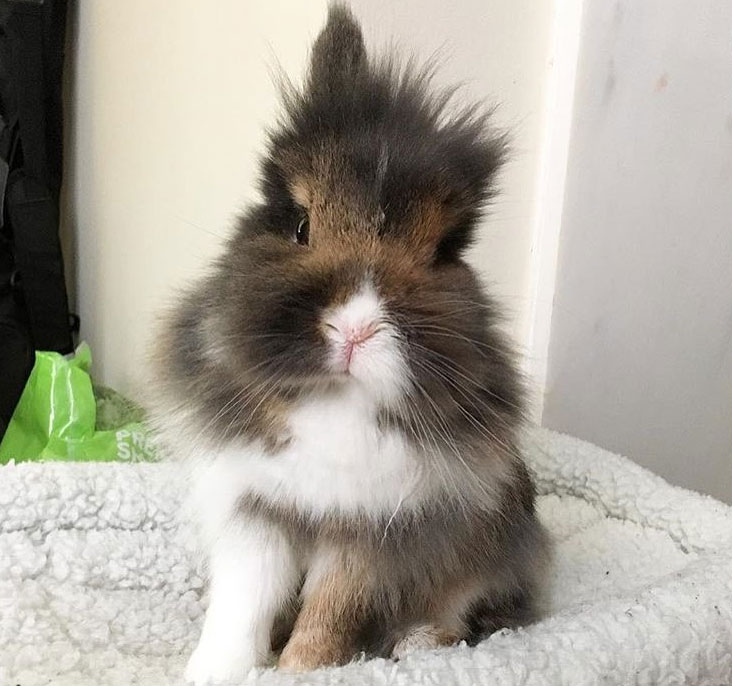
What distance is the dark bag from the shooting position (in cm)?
192

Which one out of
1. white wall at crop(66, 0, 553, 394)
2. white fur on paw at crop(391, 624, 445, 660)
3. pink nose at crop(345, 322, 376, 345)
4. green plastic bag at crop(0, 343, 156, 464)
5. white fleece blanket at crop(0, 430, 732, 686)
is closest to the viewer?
pink nose at crop(345, 322, 376, 345)

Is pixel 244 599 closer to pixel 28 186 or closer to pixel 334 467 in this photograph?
pixel 334 467

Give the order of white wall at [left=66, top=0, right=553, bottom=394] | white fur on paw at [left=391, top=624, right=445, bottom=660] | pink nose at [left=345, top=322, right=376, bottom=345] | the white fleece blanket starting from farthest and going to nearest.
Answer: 1. white wall at [left=66, top=0, right=553, bottom=394]
2. white fur on paw at [left=391, top=624, right=445, bottom=660]
3. the white fleece blanket
4. pink nose at [left=345, top=322, right=376, bottom=345]

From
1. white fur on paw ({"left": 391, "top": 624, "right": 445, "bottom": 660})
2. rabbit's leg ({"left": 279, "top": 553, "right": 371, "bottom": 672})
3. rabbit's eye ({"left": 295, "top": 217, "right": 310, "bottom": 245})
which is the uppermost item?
rabbit's eye ({"left": 295, "top": 217, "right": 310, "bottom": 245})

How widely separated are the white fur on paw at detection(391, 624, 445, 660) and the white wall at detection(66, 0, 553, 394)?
0.40 meters

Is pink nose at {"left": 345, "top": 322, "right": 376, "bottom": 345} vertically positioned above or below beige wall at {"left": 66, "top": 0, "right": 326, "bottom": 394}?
below

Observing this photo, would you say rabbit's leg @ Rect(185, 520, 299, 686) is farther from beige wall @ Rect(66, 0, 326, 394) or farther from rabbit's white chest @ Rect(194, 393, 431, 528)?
beige wall @ Rect(66, 0, 326, 394)

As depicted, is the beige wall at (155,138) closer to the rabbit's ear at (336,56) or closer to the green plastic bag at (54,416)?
the green plastic bag at (54,416)

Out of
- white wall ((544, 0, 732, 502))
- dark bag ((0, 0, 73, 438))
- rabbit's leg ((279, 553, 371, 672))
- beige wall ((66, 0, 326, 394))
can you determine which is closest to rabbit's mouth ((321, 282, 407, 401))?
rabbit's leg ((279, 553, 371, 672))

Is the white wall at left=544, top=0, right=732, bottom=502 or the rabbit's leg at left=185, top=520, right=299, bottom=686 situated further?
the white wall at left=544, top=0, right=732, bottom=502

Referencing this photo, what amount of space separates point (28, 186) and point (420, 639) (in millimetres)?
1567

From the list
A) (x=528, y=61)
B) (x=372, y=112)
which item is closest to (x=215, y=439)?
(x=372, y=112)

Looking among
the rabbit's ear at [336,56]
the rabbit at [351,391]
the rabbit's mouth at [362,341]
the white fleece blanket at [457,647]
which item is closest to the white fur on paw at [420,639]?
the rabbit at [351,391]

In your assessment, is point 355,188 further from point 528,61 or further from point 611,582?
point 528,61
